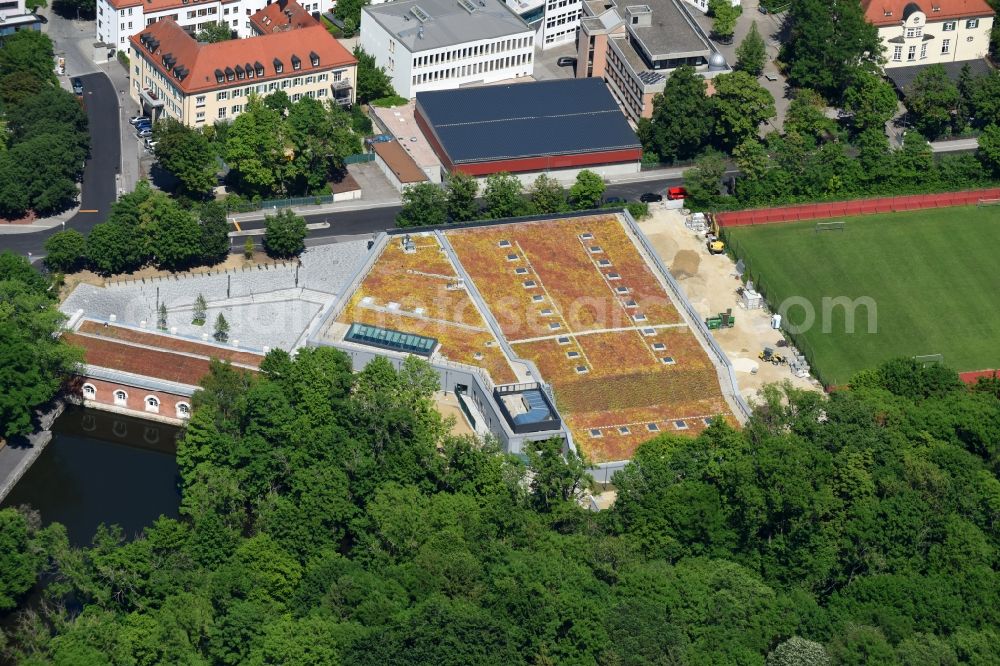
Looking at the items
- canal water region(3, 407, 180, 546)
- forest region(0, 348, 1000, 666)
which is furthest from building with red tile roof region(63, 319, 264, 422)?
forest region(0, 348, 1000, 666)

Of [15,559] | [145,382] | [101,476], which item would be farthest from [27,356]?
[15,559]

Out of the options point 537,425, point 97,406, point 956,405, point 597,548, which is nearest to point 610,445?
point 537,425

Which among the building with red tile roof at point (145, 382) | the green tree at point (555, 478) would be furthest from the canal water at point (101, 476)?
the green tree at point (555, 478)

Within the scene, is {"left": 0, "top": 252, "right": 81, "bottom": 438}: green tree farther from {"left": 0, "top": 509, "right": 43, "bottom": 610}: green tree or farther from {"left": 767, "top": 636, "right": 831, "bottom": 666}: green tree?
{"left": 767, "top": 636, "right": 831, "bottom": 666}: green tree

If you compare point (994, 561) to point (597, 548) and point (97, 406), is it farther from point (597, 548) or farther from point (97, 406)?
point (97, 406)

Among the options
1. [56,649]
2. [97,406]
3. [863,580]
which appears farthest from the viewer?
[97,406]

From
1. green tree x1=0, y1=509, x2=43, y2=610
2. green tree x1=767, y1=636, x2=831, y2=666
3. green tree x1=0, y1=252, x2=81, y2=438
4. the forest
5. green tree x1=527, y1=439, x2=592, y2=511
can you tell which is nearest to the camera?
green tree x1=767, y1=636, x2=831, y2=666
